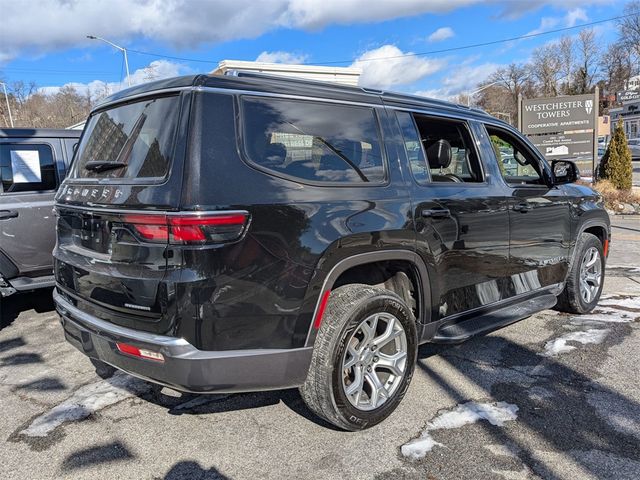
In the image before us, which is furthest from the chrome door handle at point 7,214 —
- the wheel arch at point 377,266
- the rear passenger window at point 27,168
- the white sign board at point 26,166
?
the wheel arch at point 377,266

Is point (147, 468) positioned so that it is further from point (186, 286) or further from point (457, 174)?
point (457, 174)

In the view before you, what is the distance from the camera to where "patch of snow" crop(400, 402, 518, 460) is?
2.90 metres

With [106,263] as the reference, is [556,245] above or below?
below

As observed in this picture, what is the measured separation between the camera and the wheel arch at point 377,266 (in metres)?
2.75

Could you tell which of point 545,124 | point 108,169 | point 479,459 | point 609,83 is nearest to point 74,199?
point 108,169

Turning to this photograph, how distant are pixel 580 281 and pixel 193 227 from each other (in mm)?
4169

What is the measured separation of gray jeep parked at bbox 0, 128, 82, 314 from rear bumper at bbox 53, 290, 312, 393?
2736 millimetres

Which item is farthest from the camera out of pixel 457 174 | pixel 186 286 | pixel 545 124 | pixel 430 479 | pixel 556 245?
pixel 545 124

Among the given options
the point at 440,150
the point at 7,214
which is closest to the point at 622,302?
the point at 440,150

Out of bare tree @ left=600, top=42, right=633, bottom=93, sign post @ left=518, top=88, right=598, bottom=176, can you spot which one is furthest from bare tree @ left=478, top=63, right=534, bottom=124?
sign post @ left=518, top=88, right=598, bottom=176

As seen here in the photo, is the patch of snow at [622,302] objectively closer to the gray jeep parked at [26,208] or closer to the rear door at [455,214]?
the rear door at [455,214]

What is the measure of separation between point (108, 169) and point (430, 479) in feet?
7.90

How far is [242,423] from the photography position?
3.22 meters

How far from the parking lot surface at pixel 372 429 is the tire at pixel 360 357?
0.19 meters
